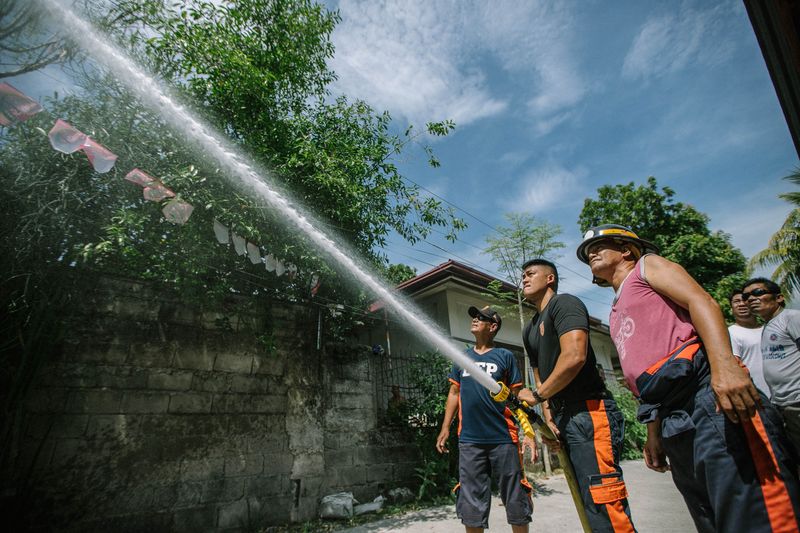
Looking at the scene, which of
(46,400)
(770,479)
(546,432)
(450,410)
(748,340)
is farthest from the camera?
(46,400)

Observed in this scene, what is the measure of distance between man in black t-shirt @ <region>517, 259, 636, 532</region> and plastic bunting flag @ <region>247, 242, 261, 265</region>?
3873 millimetres

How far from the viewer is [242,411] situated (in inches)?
209

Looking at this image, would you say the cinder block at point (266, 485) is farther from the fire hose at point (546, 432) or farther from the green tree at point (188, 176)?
the fire hose at point (546, 432)

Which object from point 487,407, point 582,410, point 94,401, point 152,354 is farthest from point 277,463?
point 582,410

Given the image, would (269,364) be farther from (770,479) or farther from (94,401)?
(770,479)

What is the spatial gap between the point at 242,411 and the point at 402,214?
393 centimetres

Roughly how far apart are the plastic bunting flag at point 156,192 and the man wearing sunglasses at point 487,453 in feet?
12.8

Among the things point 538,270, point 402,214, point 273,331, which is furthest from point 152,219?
point 538,270

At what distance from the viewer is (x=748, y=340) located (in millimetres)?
3871

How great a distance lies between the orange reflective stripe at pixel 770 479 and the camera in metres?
1.40

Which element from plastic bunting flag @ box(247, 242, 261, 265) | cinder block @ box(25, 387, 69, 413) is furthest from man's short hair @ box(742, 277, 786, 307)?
cinder block @ box(25, 387, 69, 413)

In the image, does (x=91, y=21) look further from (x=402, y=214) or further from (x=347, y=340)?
(x=347, y=340)

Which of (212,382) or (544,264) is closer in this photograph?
(544,264)

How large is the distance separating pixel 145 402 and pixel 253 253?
7.27ft
